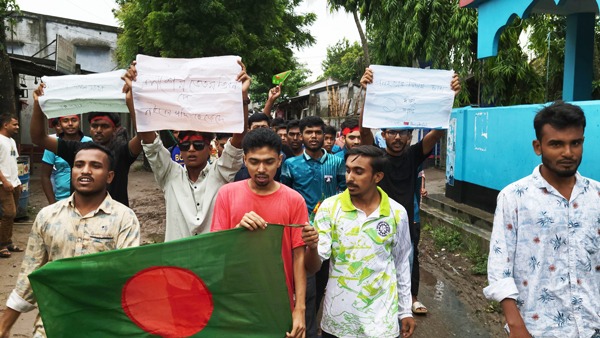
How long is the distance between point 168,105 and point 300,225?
4.41 ft

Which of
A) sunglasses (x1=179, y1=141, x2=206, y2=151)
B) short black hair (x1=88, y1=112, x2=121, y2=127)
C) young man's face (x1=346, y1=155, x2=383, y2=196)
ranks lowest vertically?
young man's face (x1=346, y1=155, x2=383, y2=196)

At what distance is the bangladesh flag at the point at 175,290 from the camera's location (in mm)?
2494

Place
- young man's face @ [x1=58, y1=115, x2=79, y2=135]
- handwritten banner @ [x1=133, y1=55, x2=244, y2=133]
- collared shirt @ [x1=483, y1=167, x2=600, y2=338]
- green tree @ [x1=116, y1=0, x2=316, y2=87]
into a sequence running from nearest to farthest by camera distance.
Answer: collared shirt @ [x1=483, y1=167, x2=600, y2=338] < handwritten banner @ [x1=133, y1=55, x2=244, y2=133] < young man's face @ [x1=58, y1=115, x2=79, y2=135] < green tree @ [x1=116, y1=0, x2=316, y2=87]

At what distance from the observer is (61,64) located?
508 inches

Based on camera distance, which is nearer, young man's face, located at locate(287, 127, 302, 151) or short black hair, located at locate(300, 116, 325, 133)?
short black hair, located at locate(300, 116, 325, 133)

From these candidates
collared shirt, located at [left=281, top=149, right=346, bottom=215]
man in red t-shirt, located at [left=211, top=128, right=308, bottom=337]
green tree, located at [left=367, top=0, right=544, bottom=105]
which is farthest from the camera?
green tree, located at [left=367, top=0, right=544, bottom=105]

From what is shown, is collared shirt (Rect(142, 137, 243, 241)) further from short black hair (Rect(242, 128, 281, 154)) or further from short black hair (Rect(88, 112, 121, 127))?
short black hair (Rect(88, 112, 121, 127))

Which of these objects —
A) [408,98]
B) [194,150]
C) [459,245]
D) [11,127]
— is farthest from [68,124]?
[459,245]

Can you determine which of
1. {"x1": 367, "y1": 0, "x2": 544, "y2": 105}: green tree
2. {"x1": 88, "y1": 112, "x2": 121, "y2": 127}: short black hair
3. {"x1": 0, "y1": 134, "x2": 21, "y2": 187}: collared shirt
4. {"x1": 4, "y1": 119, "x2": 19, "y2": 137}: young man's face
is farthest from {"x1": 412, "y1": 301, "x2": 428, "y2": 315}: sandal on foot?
{"x1": 367, "y1": 0, "x2": 544, "y2": 105}: green tree

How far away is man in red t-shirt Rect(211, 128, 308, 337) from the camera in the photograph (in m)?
2.87

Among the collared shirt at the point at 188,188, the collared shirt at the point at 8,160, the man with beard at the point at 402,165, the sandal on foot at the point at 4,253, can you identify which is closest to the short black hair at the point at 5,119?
the collared shirt at the point at 8,160

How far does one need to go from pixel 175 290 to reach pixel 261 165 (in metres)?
0.79

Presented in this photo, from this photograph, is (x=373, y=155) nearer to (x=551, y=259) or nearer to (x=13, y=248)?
(x=551, y=259)

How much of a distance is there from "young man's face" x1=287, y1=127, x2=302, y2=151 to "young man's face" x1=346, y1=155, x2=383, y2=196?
2.27 metres
